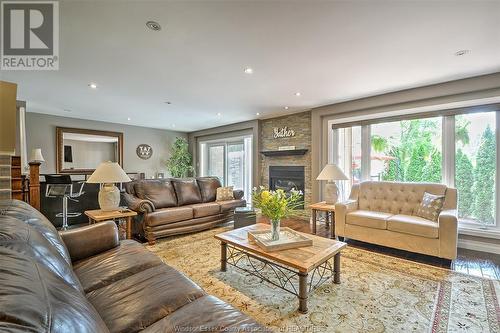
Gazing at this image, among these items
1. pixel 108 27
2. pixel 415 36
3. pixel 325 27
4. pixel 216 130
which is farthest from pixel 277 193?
pixel 216 130

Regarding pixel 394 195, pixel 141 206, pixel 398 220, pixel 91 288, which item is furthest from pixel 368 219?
pixel 141 206

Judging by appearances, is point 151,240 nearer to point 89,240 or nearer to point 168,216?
point 168,216

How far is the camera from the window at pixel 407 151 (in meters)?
3.72

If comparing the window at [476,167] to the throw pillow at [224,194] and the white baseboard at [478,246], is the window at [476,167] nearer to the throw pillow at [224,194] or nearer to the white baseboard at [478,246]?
the white baseboard at [478,246]

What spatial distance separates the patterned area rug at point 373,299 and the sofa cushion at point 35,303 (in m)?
1.37

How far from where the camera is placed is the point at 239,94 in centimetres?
404

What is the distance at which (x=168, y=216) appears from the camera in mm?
3615

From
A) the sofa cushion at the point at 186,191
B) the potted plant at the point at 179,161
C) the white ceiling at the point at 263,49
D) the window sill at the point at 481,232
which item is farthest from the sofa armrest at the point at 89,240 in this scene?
the potted plant at the point at 179,161

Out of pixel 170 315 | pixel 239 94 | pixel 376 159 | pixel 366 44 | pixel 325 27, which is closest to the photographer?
pixel 170 315

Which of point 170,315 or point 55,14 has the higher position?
point 55,14

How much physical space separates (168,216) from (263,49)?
9.01 ft

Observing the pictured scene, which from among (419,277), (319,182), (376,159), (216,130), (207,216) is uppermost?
(216,130)

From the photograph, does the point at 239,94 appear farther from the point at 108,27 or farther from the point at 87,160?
the point at 87,160

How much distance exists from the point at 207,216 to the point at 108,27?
3.04 metres
